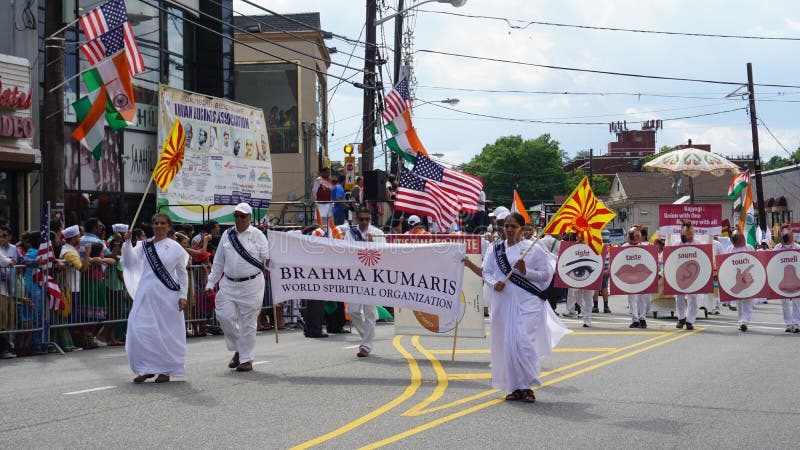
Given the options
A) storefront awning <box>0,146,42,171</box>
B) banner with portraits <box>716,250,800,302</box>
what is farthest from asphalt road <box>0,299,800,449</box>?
storefront awning <box>0,146,42,171</box>

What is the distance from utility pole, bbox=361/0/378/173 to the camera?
2627 centimetres

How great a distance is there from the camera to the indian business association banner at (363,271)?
42.7ft

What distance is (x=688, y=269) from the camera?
20.2m

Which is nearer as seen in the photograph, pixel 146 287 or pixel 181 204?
pixel 146 287

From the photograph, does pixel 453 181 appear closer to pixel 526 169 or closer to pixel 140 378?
pixel 140 378

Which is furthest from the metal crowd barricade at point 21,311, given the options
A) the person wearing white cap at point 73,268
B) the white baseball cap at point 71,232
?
the white baseball cap at point 71,232

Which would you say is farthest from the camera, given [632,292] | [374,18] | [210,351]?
[374,18]

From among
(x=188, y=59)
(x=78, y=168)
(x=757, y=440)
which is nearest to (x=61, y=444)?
(x=757, y=440)

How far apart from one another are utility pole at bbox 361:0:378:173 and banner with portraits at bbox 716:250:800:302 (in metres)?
9.52

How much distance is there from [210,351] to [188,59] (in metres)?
17.4

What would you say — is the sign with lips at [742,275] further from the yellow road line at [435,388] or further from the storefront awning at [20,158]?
the storefront awning at [20,158]

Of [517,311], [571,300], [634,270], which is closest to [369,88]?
[571,300]

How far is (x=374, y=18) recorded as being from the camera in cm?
2680

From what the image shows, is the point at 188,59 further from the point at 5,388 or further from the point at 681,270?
the point at 5,388
